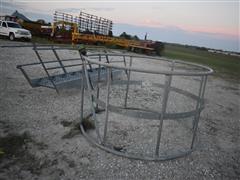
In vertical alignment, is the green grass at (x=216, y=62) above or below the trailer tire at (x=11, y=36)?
below

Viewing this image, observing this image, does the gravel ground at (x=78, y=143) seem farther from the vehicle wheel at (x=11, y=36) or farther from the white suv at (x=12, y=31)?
the vehicle wheel at (x=11, y=36)

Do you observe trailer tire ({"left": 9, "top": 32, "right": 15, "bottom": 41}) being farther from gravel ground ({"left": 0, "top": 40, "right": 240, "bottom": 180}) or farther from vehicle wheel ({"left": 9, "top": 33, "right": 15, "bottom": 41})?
gravel ground ({"left": 0, "top": 40, "right": 240, "bottom": 180})

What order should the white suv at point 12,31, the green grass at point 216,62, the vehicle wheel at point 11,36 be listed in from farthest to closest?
the vehicle wheel at point 11,36, the white suv at point 12,31, the green grass at point 216,62

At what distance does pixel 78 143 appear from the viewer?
3.73 m

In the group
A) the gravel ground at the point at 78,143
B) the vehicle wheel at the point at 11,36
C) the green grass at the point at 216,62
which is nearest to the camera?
the gravel ground at the point at 78,143

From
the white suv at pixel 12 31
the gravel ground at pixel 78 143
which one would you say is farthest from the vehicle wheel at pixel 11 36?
the gravel ground at pixel 78 143

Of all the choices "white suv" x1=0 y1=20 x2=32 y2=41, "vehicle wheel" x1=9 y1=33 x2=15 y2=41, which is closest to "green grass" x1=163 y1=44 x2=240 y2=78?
"white suv" x1=0 y1=20 x2=32 y2=41

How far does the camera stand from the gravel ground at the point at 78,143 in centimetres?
308

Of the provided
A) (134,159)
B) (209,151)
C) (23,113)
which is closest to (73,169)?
(134,159)

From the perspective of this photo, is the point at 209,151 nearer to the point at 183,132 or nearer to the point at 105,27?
the point at 183,132

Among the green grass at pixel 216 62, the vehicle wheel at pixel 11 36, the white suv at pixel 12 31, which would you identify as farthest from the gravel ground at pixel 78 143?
the vehicle wheel at pixel 11 36

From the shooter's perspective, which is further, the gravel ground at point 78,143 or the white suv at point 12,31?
the white suv at point 12,31

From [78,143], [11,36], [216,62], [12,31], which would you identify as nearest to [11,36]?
[11,36]

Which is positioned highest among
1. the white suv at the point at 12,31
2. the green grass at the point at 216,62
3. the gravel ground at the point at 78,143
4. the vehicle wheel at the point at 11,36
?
the white suv at the point at 12,31
